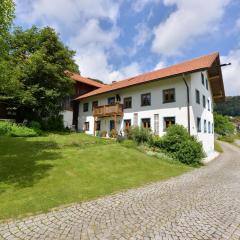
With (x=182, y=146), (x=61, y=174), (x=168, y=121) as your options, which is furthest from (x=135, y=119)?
(x=61, y=174)

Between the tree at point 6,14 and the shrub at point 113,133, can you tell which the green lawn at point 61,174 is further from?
the shrub at point 113,133

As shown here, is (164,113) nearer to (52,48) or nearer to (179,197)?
(179,197)

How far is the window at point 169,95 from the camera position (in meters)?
21.5

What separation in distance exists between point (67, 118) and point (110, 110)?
29.0 feet

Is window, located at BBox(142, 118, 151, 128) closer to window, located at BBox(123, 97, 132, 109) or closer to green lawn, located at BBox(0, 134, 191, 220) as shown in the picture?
window, located at BBox(123, 97, 132, 109)

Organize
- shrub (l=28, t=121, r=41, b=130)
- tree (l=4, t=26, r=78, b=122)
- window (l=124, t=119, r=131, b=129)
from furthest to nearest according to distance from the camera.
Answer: window (l=124, t=119, r=131, b=129) < shrub (l=28, t=121, r=41, b=130) < tree (l=4, t=26, r=78, b=122)

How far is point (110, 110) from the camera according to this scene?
26.6 m

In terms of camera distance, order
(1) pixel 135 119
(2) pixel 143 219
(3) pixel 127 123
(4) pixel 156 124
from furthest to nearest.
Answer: (3) pixel 127 123 → (1) pixel 135 119 → (4) pixel 156 124 → (2) pixel 143 219

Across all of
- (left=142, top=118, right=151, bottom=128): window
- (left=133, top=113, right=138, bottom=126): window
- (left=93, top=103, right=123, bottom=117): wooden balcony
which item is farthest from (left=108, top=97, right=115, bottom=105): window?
(left=142, top=118, right=151, bottom=128): window

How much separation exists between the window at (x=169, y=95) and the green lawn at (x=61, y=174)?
7.87 metres

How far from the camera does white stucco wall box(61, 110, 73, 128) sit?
104 ft

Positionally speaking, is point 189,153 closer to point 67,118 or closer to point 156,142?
point 156,142

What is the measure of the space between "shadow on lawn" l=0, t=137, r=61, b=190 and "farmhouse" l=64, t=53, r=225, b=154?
10.9 metres

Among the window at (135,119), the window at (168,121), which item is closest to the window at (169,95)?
the window at (168,121)
